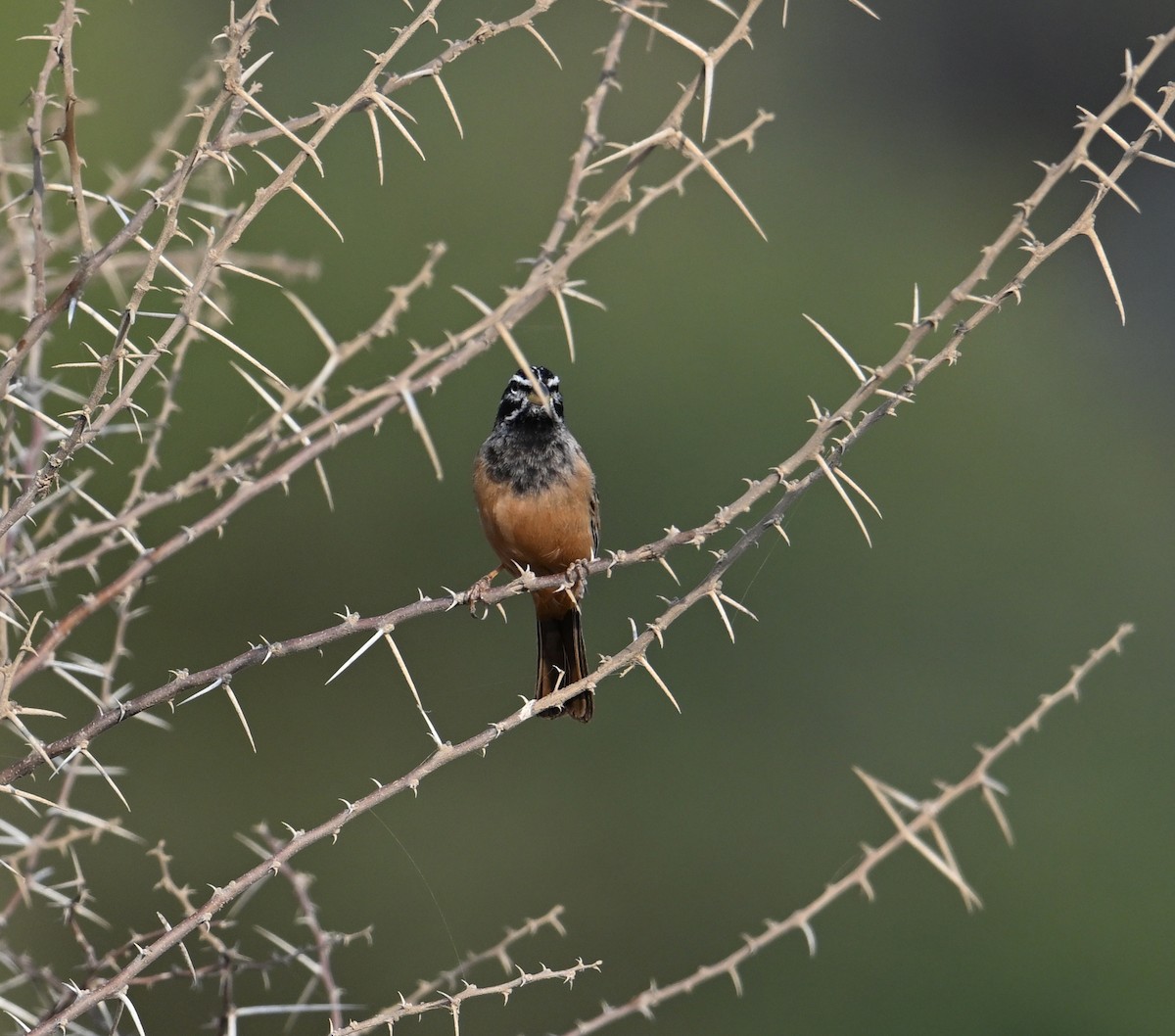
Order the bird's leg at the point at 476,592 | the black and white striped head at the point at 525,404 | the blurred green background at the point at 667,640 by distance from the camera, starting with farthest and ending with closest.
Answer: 1. the blurred green background at the point at 667,640
2. the black and white striped head at the point at 525,404
3. the bird's leg at the point at 476,592

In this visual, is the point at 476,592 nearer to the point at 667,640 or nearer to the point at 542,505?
the point at 542,505

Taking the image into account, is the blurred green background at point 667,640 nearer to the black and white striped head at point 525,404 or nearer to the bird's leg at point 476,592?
the black and white striped head at point 525,404

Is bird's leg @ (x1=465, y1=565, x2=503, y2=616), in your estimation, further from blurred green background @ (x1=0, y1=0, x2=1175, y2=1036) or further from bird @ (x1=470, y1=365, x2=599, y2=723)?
blurred green background @ (x1=0, y1=0, x2=1175, y2=1036)

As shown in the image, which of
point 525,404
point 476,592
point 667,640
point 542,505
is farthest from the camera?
point 667,640

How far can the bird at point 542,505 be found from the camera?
235 inches

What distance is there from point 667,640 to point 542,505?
9464 millimetres

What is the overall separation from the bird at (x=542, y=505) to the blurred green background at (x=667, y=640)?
7.95 metres

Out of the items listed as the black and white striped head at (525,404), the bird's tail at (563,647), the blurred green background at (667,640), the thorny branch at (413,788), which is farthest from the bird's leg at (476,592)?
the blurred green background at (667,640)

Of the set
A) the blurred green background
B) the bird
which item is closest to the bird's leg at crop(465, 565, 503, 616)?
the bird

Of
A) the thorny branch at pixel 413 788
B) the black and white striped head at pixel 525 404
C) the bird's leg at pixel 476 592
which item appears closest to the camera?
the thorny branch at pixel 413 788

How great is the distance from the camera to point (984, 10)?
28.3 metres

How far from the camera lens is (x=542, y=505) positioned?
6.01 meters

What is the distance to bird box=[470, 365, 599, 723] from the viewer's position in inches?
235

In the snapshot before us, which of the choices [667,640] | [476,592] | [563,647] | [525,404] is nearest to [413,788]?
[476,592]
